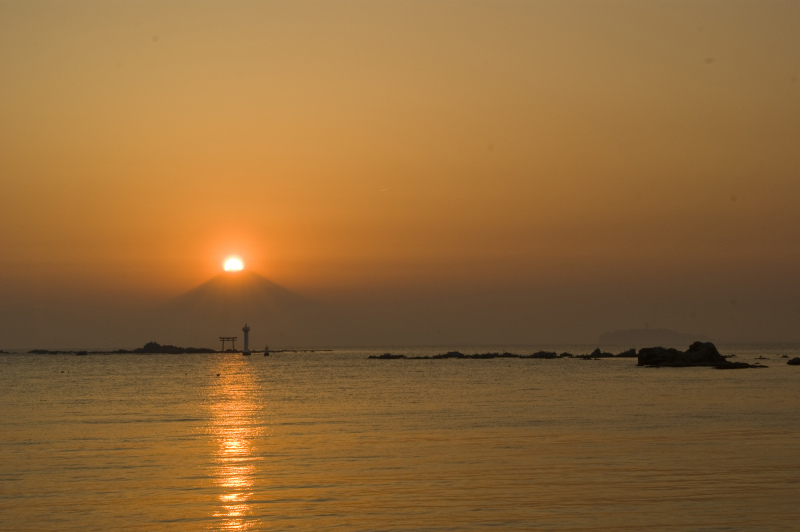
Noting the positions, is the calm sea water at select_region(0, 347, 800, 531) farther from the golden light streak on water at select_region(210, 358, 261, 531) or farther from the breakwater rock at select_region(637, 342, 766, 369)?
the breakwater rock at select_region(637, 342, 766, 369)

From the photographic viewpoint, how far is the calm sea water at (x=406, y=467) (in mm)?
20578

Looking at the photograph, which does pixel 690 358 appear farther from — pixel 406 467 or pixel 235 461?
pixel 235 461

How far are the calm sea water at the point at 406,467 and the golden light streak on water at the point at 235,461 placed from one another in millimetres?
104

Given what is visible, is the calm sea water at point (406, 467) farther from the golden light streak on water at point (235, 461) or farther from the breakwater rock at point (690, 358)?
the breakwater rock at point (690, 358)

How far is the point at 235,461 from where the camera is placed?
30.1 m

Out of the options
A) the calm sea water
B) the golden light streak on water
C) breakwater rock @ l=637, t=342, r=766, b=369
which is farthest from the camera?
breakwater rock @ l=637, t=342, r=766, b=369

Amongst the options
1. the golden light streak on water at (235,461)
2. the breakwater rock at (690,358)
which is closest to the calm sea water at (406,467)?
the golden light streak on water at (235,461)

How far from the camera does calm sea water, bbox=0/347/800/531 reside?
20578mm

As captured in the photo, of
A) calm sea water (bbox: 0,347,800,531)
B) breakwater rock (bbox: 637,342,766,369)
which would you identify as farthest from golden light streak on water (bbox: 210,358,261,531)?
breakwater rock (bbox: 637,342,766,369)

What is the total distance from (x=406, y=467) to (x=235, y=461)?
648 cm

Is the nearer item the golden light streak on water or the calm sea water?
the calm sea water

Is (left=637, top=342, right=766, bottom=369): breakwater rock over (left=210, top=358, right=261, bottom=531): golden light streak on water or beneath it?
over

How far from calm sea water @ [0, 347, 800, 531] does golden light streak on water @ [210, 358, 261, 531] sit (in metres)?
0.10

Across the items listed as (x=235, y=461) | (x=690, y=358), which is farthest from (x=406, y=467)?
(x=690, y=358)
